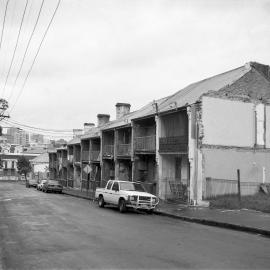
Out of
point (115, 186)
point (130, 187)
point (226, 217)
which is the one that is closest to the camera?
point (226, 217)

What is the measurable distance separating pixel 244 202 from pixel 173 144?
21.0 feet

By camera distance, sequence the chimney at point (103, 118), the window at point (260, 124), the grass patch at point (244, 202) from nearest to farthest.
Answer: the grass patch at point (244, 202) → the window at point (260, 124) → the chimney at point (103, 118)

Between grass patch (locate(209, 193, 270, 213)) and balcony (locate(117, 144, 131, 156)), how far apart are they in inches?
464

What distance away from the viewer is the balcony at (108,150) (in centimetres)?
4123

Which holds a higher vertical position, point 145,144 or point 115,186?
point 145,144

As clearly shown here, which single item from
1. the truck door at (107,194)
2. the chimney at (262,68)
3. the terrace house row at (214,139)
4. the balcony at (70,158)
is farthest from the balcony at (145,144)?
the balcony at (70,158)

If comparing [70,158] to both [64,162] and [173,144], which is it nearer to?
[64,162]

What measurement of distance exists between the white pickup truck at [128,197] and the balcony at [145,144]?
23.5ft

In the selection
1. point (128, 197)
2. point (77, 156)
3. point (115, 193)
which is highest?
point (77, 156)

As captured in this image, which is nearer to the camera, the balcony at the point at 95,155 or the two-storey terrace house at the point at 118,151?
the two-storey terrace house at the point at 118,151

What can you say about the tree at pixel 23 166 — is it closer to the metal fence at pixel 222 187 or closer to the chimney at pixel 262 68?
the chimney at pixel 262 68

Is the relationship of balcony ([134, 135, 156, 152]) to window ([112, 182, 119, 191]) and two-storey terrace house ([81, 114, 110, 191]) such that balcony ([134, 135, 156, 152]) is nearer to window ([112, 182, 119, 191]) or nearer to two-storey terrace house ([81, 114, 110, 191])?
window ([112, 182, 119, 191])

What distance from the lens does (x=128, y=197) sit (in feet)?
76.4

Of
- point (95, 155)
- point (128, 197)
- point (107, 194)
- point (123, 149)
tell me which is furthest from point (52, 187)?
point (128, 197)
